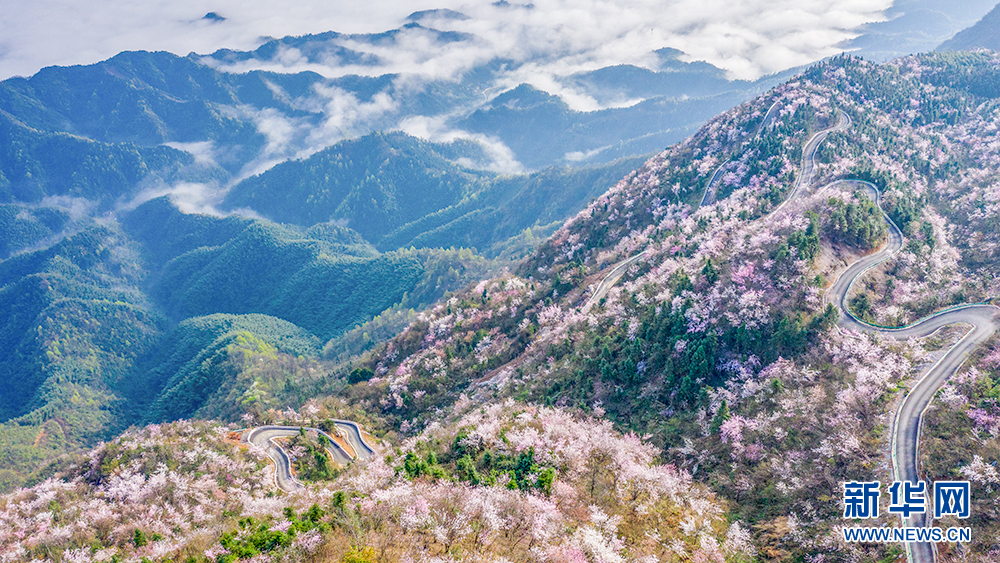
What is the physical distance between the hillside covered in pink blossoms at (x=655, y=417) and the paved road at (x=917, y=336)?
4.19 feet

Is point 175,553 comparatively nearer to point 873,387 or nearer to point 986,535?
point 986,535

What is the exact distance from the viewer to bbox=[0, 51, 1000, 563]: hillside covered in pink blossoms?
146 ft

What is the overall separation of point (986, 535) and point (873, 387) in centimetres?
1956

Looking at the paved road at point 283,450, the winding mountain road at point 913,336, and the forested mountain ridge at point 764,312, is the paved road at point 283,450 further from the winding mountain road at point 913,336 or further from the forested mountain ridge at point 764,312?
the winding mountain road at point 913,336

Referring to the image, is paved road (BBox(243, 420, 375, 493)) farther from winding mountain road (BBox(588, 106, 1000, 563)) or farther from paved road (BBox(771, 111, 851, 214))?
paved road (BBox(771, 111, 851, 214))

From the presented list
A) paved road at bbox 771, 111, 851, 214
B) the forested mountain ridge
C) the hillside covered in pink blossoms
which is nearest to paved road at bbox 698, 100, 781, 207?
the forested mountain ridge

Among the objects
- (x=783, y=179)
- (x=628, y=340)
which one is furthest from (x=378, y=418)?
(x=783, y=179)

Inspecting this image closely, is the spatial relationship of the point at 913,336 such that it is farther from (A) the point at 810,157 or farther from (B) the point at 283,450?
(B) the point at 283,450

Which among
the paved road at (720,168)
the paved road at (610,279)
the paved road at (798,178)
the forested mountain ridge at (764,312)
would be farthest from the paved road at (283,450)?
the paved road at (720,168)

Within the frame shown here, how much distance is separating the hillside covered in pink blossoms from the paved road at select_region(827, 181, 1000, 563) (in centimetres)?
128

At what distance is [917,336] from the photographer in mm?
66812

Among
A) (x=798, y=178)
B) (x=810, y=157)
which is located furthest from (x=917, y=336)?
(x=810, y=157)

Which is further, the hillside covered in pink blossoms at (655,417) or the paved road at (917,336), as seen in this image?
the paved road at (917,336)

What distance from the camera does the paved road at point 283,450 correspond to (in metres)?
79.4
